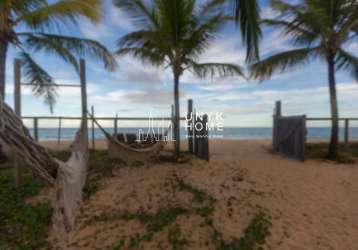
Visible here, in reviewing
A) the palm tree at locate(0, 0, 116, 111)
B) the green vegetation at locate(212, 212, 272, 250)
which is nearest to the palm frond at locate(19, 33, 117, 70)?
the palm tree at locate(0, 0, 116, 111)

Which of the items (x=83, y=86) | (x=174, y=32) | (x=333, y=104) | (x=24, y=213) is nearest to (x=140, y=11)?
(x=174, y=32)

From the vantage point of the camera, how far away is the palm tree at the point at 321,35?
4.00 m

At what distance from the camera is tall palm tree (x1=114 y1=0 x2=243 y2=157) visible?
3512mm

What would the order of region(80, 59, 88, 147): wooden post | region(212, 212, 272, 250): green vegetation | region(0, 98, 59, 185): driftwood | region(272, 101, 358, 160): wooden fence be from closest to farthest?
region(0, 98, 59, 185): driftwood → region(212, 212, 272, 250): green vegetation → region(80, 59, 88, 147): wooden post → region(272, 101, 358, 160): wooden fence

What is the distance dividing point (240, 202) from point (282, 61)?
3.52 meters

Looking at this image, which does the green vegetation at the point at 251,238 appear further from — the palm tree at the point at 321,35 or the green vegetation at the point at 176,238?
the palm tree at the point at 321,35

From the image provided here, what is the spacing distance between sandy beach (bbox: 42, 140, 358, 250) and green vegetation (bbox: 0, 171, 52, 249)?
37cm

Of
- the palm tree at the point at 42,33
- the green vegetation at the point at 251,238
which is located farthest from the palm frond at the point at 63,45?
the green vegetation at the point at 251,238

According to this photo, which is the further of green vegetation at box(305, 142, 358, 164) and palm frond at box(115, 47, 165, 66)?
green vegetation at box(305, 142, 358, 164)

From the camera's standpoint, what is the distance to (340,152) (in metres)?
5.25

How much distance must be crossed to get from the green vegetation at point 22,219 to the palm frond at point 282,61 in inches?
175

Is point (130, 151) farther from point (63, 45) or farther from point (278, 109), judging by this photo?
point (278, 109)

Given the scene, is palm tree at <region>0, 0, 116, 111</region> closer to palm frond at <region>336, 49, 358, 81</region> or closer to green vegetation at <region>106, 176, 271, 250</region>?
green vegetation at <region>106, 176, 271, 250</region>

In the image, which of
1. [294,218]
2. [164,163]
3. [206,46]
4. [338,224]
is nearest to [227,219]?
[294,218]
